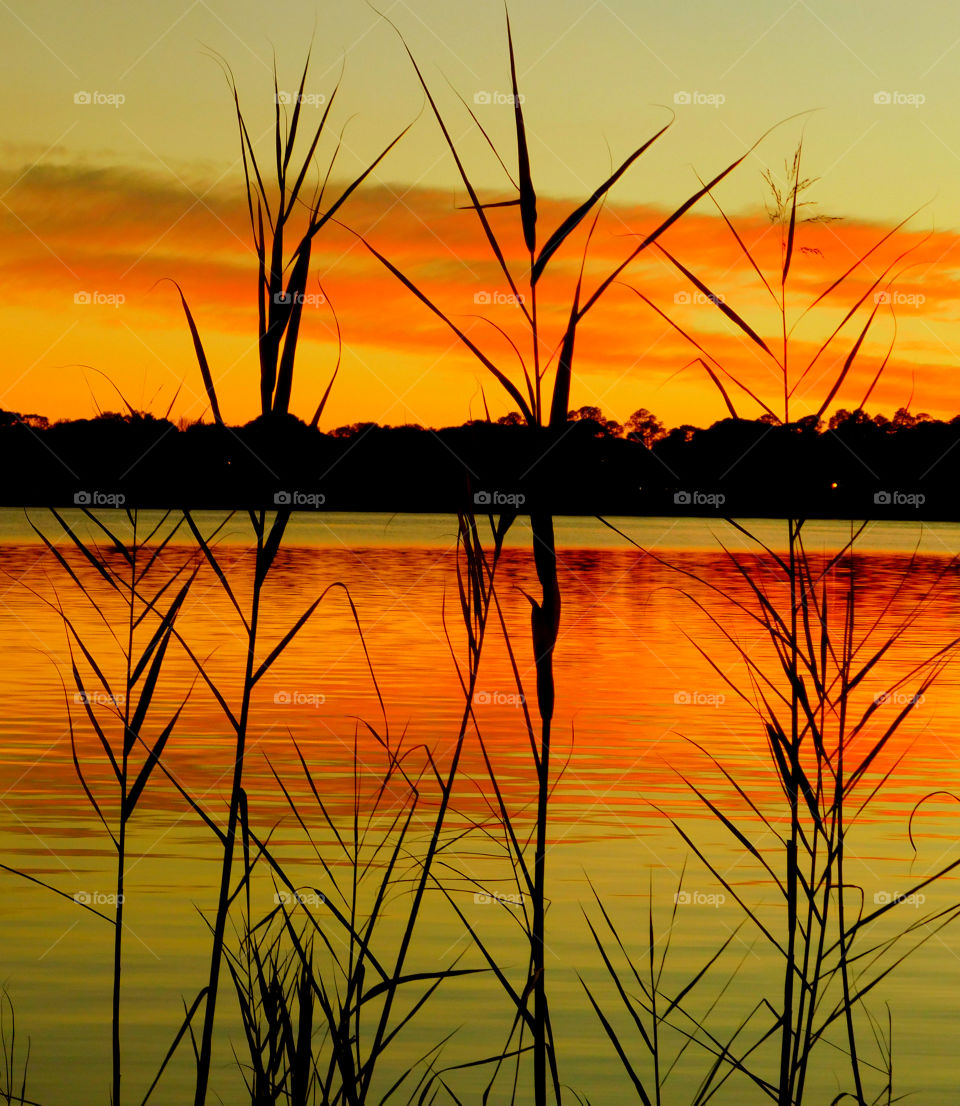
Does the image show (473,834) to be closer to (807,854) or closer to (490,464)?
(807,854)

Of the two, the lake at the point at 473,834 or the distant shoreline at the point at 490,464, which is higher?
the distant shoreline at the point at 490,464

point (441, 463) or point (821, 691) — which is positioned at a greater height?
point (441, 463)

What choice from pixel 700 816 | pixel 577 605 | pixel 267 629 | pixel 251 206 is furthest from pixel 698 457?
pixel 577 605

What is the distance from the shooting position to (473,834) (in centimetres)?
1041

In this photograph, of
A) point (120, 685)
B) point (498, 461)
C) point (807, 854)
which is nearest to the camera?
point (498, 461)

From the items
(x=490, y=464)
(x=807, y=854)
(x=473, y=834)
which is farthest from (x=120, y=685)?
(x=490, y=464)

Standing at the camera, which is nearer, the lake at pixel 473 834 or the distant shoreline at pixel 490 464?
the distant shoreline at pixel 490 464

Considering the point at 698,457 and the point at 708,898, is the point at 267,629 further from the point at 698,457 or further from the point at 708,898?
the point at 698,457

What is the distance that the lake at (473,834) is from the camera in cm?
680

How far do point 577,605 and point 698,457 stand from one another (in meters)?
32.8

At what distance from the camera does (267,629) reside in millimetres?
27109

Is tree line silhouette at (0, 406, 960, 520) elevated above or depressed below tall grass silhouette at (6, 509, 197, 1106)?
above

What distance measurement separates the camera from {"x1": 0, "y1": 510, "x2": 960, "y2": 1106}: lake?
268 inches

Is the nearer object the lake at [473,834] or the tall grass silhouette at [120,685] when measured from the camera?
the tall grass silhouette at [120,685]
